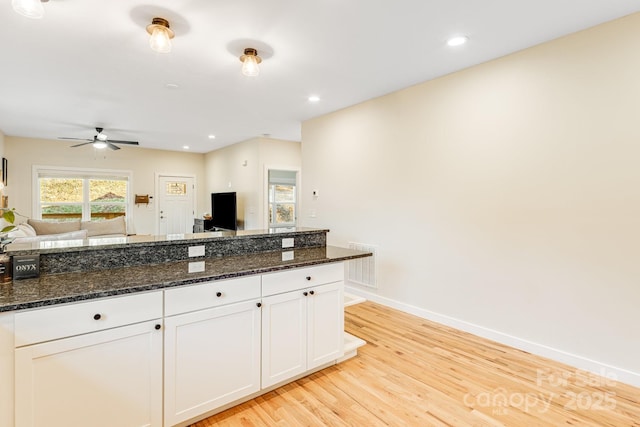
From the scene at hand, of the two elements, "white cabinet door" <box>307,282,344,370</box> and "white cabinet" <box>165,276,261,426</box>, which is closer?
"white cabinet" <box>165,276,261,426</box>

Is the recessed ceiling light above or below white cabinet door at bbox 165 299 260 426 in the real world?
above

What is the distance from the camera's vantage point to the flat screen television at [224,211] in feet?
21.9

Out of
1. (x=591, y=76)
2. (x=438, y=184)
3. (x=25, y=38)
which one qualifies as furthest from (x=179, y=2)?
(x=591, y=76)

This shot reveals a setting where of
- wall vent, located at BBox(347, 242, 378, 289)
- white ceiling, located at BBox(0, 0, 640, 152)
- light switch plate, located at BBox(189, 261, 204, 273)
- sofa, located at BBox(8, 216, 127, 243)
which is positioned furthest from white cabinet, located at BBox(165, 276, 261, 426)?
sofa, located at BBox(8, 216, 127, 243)

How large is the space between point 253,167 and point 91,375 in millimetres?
5250

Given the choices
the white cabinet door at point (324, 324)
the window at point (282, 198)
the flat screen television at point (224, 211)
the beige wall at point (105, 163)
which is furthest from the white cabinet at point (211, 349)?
the beige wall at point (105, 163)

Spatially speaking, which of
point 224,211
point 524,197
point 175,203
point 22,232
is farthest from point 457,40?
point 175,203

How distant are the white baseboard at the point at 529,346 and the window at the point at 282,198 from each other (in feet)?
12.6

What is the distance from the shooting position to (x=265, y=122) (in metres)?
5.19

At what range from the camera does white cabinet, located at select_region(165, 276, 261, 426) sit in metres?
1.66

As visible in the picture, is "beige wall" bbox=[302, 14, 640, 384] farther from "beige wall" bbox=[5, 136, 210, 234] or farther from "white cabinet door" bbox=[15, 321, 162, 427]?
"beige wall" bbox=[5, 136, 210, 234]

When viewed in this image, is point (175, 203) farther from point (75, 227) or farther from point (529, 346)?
point (529, 346)

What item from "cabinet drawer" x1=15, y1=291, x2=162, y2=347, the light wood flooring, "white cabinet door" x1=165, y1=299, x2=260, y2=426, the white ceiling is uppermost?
the white ceiling

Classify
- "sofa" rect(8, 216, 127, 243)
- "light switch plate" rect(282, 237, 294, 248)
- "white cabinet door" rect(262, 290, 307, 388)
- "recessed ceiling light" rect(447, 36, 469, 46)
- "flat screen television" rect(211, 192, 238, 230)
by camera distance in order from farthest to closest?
1. "flat screen television" rect(211, 192, 238, 230)
2. "sofa" rect(8, 216, 127, 243)
3. "light switch plate" rect(282, 237, 294, 248)
4. "recessed ceiling light" rect(447, 36, 469, 46)
5. "white cabinet door" rect(262, 290, 307, 388)
